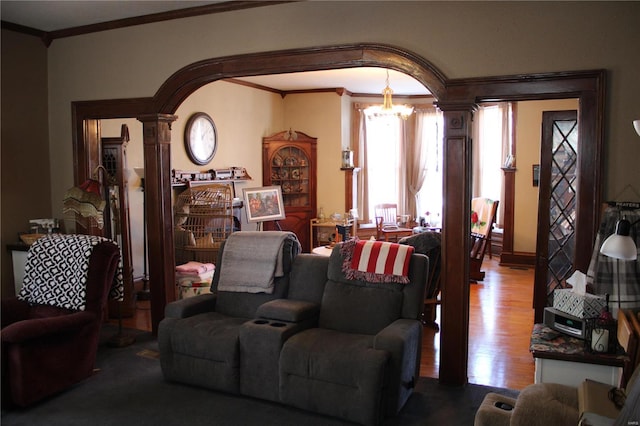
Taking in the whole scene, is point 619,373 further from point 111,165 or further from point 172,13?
point 111,165

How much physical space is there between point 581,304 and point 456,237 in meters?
1.03

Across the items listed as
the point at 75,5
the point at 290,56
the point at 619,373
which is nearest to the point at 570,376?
the point at 619,373

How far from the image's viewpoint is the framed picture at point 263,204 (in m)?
7.57

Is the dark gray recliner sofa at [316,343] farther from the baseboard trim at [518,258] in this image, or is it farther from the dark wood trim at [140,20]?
the baseboard trim at [518,258]

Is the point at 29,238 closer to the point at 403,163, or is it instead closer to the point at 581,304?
the point at 581,304

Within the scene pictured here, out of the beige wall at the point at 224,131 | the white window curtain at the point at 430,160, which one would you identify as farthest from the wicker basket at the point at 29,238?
the white window curtain at the point at 430,160

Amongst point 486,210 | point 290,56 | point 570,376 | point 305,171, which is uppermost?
point 290,56

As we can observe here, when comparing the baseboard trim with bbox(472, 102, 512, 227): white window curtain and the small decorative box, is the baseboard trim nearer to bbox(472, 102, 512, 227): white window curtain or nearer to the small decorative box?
bbox(472, 102, 512, 227): white window curtain

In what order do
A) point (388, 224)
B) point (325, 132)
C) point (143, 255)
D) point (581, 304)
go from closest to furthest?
point (581, 304) < point (143, 255) < point (325, 132) < point (388, 224)

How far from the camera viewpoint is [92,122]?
531cm

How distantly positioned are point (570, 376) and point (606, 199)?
1233 millimetres

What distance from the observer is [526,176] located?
333 inches

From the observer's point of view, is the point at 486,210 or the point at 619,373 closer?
the point at 619,373

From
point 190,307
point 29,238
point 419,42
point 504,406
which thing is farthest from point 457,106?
point 29,238
